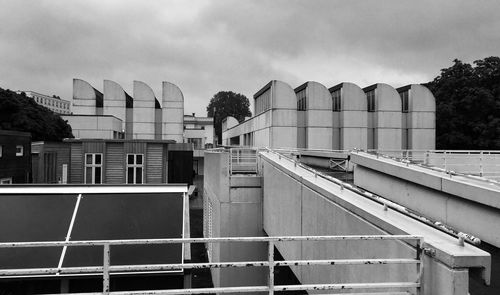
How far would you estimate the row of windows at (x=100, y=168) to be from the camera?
2870 cm

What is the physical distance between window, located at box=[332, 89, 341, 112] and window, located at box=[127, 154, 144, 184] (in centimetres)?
1873

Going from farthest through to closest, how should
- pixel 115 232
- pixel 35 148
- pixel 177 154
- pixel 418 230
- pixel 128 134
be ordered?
pixel 128 134 < pixel 177 154 < pixel 35 148 < pixel 115 232 < pixel 418 230

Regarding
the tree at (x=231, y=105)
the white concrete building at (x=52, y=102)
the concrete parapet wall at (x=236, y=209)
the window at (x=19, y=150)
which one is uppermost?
the white concrete building at (x=52, y=102)

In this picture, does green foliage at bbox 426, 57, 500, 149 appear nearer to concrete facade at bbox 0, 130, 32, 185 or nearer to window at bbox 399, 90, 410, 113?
window at bbox 399, 90, 410, 113

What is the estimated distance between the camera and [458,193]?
9227mm

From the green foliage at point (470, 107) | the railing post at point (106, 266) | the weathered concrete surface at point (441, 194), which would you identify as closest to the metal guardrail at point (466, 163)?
the weathered concrete surface at point (441, 194)

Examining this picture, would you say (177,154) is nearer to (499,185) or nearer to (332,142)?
(332,142)

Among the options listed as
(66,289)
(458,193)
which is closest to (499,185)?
(458,193)

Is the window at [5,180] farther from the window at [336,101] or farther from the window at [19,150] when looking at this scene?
the window at [336,101]

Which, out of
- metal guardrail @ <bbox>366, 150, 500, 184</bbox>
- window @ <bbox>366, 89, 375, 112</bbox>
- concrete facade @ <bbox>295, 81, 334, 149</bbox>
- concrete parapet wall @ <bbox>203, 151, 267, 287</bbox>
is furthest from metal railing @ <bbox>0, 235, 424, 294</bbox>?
window @ <bbox>366, 89, 375, 112</bbox>

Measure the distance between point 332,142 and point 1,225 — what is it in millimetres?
32778

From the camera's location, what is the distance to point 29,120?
4050 cm

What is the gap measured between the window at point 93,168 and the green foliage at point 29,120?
15.7m

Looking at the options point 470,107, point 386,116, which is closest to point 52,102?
point 386,116
